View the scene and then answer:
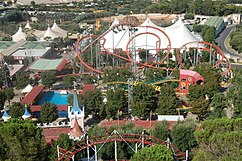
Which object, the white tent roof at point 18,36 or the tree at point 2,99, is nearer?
the tree at point 2,99

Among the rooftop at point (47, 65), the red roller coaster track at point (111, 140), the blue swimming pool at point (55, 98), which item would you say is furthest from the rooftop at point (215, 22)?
the red roller coaster track at point (111, 140)

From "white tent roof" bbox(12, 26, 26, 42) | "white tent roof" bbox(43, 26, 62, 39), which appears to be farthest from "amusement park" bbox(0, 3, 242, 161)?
"white tent roof" bbox(12, 26, 26, 42)

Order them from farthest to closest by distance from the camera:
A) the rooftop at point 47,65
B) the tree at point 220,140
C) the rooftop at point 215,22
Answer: the rooftop at point 215,22
the rooftop at point 47,65
the tree at point 220,140

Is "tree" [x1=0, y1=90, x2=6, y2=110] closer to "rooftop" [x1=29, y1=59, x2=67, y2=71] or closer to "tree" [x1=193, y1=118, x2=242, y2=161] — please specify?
"rooftop" [x1=29, y1=59, x2=67, y2=71]

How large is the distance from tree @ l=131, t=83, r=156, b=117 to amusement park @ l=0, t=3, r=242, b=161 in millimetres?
47

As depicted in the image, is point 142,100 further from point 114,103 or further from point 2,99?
point 2,99

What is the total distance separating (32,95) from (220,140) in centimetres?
1160

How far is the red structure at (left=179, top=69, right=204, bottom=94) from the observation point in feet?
71.4

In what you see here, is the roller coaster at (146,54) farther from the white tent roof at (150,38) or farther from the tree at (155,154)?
the tree at (155,154)

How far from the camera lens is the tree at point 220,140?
12.4 metres

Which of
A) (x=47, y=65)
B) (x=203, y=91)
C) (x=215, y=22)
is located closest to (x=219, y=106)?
(x=203, y=91)

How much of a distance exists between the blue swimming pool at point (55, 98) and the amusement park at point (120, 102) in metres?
0.05

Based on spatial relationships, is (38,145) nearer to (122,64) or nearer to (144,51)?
(122,64)

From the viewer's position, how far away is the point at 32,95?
21.4 meters
